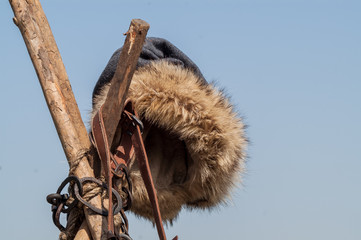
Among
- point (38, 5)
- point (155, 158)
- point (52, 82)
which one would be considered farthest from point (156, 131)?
point (38, 5)

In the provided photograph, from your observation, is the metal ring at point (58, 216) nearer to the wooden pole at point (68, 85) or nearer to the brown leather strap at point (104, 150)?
the wooden pole at point (68, 85)

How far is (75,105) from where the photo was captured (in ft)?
6.24

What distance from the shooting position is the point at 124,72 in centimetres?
180

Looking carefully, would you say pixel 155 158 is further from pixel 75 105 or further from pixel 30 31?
pixel 30 31

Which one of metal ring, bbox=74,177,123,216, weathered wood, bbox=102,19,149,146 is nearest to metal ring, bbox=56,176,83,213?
metal ring, bbox=74,177,123,216

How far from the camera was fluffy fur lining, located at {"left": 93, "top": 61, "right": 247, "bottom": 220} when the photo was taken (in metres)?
2.05

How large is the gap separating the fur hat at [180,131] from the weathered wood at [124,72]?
20 centimetres

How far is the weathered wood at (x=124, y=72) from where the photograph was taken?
70.5 inches

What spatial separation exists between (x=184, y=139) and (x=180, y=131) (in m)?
0.04

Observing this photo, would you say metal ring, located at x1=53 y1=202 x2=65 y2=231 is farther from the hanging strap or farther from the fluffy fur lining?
the fluffy fur lining

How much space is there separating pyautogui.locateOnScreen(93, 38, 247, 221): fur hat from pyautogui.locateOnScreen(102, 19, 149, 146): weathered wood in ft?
0.65

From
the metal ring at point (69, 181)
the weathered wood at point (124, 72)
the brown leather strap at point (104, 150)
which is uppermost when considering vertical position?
the weathered wood at point (124, 72)

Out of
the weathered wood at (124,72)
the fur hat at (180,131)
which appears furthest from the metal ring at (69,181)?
the fur hat at (180,131)

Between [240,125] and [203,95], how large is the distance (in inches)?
8.1
